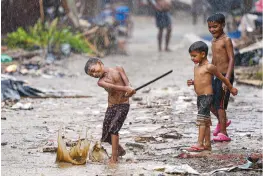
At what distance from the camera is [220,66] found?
23.2 ft

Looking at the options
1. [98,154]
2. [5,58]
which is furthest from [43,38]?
[98,154]

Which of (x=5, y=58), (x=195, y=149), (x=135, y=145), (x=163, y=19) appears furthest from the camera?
(x=163, y=19)

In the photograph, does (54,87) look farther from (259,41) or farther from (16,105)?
(259,41)

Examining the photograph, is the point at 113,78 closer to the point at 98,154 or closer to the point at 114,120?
the point at 114,120

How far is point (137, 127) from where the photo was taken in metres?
7.87

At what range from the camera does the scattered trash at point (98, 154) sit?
243 inches

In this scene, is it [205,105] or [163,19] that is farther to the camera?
[163,19]

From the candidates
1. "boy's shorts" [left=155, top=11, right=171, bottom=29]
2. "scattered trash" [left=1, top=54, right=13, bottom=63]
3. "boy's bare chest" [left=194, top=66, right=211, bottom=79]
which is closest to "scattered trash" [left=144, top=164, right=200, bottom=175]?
"boy's bare chest" [left=194, top=66, right=211, bottom=79]

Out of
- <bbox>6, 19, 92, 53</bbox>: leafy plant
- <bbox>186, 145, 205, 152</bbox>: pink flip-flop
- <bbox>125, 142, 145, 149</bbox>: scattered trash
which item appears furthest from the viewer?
<bbox>6, 19, 92, 53</bbox>: leafy plant

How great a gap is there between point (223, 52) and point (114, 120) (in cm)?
157

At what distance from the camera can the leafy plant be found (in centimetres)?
1477

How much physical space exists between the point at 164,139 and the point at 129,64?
8348 millimetres

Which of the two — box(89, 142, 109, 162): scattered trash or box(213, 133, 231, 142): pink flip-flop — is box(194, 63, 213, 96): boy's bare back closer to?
box(213, 133, 231, 142): pink flip-flop

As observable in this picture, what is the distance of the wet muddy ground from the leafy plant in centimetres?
161
